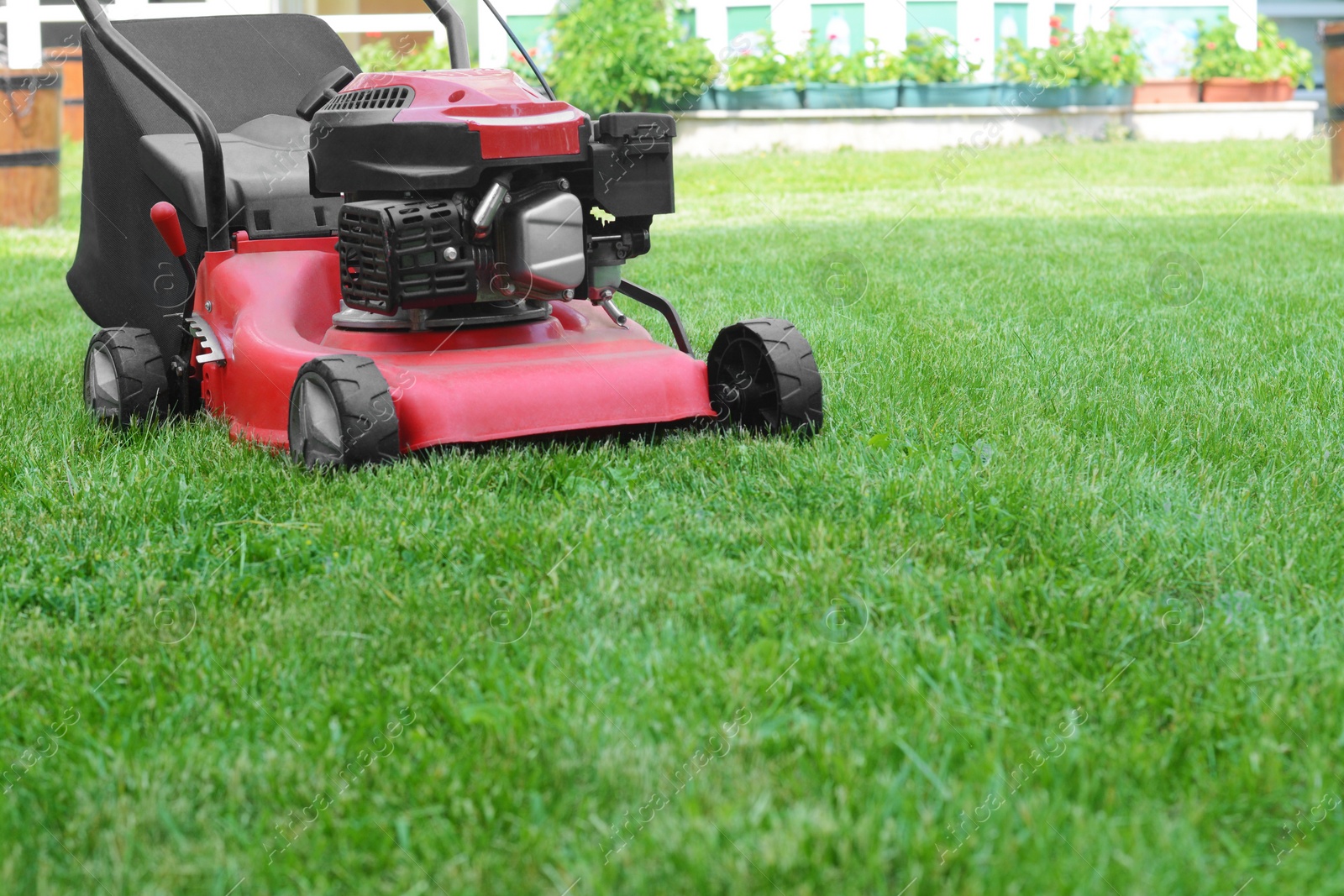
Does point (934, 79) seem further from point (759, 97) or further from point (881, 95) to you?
point (759, 97)

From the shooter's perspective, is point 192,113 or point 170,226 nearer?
point 192,113

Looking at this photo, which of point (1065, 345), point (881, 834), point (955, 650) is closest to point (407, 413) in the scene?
point (955, 650)

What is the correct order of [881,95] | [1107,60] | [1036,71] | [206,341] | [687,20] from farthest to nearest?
[1107,60] < [1036,71] < [881,95] < [687,20] < [206,341]

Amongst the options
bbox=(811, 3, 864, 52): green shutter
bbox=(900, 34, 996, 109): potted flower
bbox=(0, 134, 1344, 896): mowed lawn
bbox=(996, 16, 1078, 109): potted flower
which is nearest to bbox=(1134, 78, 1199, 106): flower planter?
bbox=(996, 16, 1078, 109): potted flower

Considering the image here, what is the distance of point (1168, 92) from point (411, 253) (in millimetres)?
11645

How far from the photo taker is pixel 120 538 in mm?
2129

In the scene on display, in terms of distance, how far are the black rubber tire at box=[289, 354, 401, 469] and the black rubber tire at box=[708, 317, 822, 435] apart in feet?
2.20

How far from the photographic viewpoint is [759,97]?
11141 millimetres

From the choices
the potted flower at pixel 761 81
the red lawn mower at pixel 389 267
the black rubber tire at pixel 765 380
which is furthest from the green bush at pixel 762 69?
the black rubber tire at pixel 765 380

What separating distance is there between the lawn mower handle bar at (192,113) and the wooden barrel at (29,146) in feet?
14.2

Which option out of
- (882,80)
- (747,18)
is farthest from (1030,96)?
(747,18)

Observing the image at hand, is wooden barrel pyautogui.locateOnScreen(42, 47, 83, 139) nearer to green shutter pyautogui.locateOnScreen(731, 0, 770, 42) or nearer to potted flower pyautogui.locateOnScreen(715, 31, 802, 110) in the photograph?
potted flower pyautogui.locateOnScreen(715, 31, 802, 110)

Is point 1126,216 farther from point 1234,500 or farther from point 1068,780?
point 1068,780

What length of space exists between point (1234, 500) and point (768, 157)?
848cm
